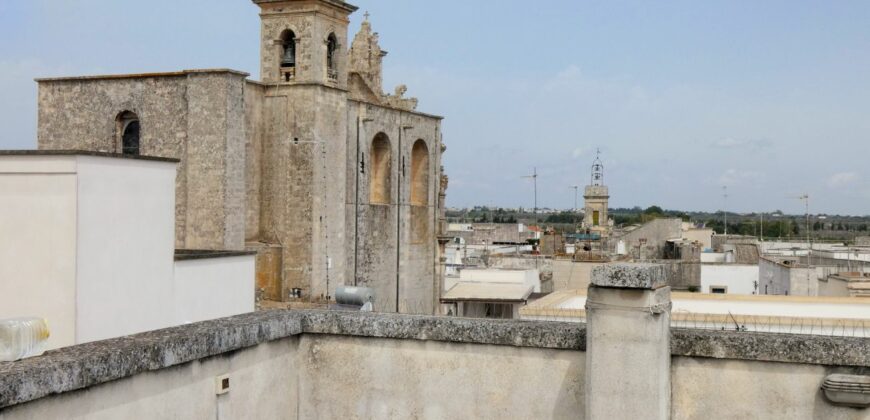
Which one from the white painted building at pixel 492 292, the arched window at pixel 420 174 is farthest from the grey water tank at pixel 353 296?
the arched window at pixel 420 174

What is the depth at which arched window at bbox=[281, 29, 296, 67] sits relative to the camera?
2895cm

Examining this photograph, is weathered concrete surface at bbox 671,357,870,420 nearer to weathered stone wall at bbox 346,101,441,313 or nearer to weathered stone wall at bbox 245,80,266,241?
weathered stone wall at bbox 245,80,266,241

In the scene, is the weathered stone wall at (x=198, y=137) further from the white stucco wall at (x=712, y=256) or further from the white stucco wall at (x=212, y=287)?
the white stucco wall at (x=712, y=256)

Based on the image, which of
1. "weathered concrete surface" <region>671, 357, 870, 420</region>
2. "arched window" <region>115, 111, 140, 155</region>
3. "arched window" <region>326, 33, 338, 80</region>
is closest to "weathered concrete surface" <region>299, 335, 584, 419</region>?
"weathered concrete surface" <region>671, 357, 870, 420</region>

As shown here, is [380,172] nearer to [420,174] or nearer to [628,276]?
[420,174]

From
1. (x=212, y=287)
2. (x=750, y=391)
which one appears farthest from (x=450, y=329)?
(x=212, y=287)

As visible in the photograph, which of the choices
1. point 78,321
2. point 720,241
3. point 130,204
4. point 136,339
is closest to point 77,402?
point 136,339

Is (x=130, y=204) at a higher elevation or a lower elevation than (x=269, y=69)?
lower

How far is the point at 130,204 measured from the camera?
12672mm

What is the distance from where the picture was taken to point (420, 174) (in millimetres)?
37688

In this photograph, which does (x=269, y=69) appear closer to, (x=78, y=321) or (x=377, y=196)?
(x=377, y=196)

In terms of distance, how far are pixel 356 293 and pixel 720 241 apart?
210 ft

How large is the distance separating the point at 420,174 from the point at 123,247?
2541 centimetres

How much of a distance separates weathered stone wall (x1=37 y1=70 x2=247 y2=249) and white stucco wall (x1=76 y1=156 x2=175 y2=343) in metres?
12.4
